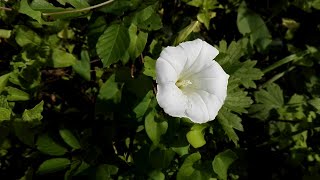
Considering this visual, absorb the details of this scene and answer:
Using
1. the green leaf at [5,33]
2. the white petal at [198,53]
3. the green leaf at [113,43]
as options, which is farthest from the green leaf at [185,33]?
the green leaf at [5,33]

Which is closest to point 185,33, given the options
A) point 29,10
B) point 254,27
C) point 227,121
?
point 227,121

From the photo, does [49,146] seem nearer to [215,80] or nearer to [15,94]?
[15,94]

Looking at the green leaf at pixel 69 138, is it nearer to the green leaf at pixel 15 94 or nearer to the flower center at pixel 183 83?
the green leaf at pixel 15 94

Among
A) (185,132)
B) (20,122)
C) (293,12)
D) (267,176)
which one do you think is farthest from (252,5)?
(20,122)

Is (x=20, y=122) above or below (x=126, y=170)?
above

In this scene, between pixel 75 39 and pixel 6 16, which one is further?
pixel 75 39

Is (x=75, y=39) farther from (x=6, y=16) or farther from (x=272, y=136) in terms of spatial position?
(x=272, y=136)
